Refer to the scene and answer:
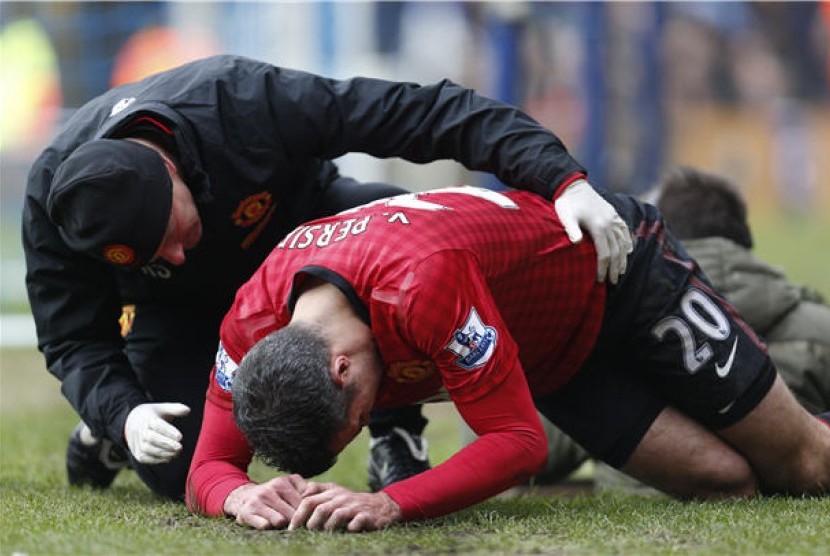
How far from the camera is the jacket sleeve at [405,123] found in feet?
12.6

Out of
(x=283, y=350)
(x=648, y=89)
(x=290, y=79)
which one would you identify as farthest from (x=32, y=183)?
(x=648, y=89)

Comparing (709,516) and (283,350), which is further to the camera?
(709,516)

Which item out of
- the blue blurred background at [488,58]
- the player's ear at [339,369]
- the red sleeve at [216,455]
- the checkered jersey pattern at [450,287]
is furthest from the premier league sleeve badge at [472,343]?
the blue blurred background at [488,58]

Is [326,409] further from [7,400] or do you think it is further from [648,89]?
[648,89]

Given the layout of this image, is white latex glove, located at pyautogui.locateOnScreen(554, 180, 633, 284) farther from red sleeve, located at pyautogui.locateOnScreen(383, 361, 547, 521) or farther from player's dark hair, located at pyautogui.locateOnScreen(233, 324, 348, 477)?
player's dark hair, located at pyautogui.locateOnScreen(233, 324, 348, 477)

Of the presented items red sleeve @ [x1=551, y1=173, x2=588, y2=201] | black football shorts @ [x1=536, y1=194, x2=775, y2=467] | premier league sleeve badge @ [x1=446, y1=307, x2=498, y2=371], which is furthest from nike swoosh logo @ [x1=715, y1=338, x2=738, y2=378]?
premier league sleeve badge @ [x1=446, y1=307, x2=498, y2=371]

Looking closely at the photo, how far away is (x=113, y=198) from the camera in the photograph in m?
3.52

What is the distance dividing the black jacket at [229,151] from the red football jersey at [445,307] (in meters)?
0.26

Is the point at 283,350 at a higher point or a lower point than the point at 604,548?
higher

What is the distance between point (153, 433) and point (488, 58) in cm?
1300

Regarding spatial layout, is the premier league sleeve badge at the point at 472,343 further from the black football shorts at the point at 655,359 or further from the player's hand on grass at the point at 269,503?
the black football shorts at the point at 655,359

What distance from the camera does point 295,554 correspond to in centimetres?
288

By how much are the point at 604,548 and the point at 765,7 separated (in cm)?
2059

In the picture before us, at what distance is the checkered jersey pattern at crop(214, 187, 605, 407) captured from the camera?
3133 mm
